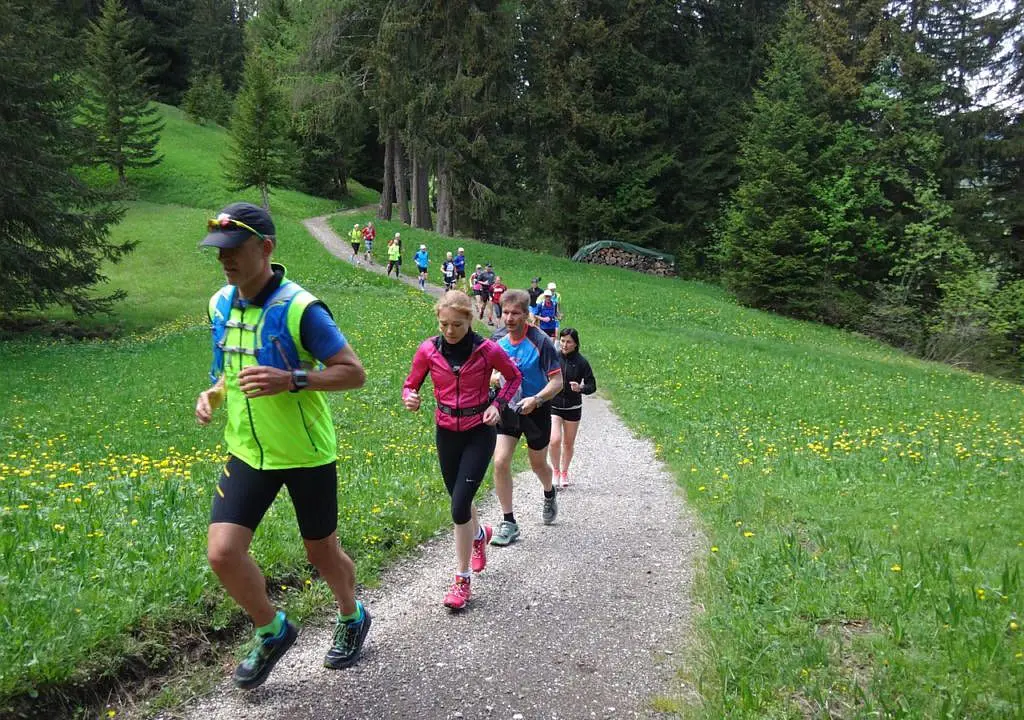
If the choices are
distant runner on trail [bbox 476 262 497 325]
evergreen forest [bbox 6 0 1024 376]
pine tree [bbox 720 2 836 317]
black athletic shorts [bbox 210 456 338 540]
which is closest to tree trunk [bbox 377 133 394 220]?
evergreen forest [bbox 6 0 1024 376]

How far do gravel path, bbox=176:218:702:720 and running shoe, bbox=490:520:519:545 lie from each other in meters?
0.09

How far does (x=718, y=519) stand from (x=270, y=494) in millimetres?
4538

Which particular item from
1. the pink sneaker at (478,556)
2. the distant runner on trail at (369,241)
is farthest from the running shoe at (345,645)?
the distant runner on trail at (369,241)

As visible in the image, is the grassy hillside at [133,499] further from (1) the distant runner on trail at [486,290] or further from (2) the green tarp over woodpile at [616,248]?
(2) the green tarp over woodpile at [616,248]

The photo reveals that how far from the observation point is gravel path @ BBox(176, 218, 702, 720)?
3.71 metres

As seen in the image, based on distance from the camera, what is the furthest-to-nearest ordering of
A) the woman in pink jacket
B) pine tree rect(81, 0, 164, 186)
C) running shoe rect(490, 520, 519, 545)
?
pine tree rect(81, 0, 164, 186), running shoe rect(490, 520, 519, 545), the woman in pink jacket

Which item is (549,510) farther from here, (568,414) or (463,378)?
(463,378)

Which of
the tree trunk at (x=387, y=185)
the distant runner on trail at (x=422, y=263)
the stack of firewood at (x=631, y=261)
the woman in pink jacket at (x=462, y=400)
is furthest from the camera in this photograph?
the tree trunk at (x=387, y=185)

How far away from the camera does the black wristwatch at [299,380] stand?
323 cm

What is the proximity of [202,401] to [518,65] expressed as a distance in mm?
42661

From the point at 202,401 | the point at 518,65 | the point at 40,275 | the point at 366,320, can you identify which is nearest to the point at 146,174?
the point at 518,65

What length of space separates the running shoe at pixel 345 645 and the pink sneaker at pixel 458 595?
87 cm

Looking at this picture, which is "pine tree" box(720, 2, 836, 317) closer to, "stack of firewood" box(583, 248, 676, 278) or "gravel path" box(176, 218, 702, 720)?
"stack of firewood" box(583, 248, 676, 278)

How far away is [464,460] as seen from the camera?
508 centimetres
